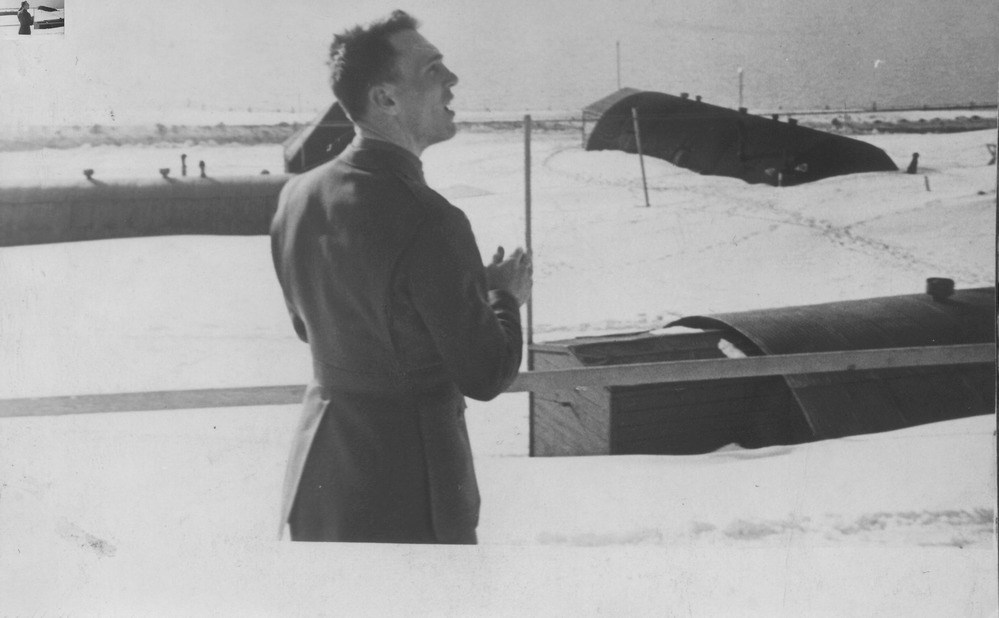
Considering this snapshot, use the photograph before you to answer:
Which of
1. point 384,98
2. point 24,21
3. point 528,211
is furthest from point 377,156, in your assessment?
point 24,21

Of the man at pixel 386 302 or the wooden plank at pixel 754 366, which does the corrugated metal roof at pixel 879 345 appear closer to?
the wooden plank at pixel 754 366

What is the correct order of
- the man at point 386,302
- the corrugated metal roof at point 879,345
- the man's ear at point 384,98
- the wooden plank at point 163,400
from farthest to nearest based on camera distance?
the wooden plank at point 163,400 → the corrugated metal roof at point 879,345 → the man's ear at point 384,98 → the man at point 386,302

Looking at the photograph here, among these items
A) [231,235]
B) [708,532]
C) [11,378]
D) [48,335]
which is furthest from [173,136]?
[708,532]

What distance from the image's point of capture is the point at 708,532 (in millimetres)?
2234

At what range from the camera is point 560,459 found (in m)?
2.24

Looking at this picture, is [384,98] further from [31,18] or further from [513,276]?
[31,18]

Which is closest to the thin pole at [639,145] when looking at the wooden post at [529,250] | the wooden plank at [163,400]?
the wooden post at [529,250]

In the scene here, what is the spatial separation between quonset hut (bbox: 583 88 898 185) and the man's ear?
0.58 meters

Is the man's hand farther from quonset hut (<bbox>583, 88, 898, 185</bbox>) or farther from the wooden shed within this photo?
quonset hut (<bbox>583, 88, 898, 185</bbox>)

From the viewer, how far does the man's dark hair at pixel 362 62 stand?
6.21 feet

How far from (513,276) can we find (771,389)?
2.83 feet

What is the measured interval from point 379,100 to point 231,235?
628 mm

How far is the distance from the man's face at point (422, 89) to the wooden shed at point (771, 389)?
630 millimetres

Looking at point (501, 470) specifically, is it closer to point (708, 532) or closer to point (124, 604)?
point (708, 532)
